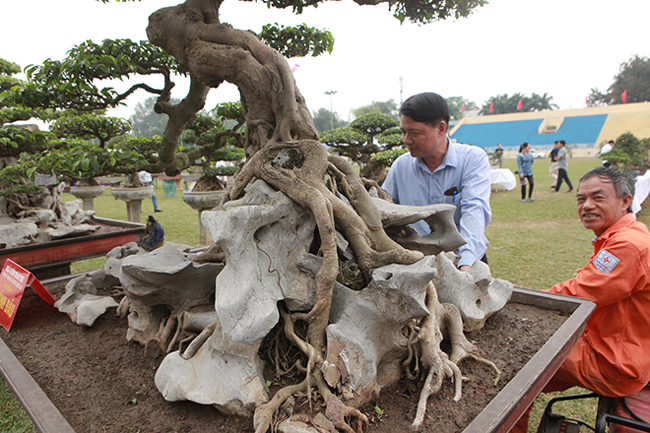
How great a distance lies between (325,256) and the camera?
1.52m

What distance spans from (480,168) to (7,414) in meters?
3.23

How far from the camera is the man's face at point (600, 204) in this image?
1811mm

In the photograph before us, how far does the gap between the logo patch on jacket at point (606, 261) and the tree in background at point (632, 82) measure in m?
42.7

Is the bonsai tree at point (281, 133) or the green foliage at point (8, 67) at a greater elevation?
the green foliage at point (8, 67)

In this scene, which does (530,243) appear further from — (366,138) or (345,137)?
(345,137)

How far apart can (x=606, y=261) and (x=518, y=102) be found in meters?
47.9

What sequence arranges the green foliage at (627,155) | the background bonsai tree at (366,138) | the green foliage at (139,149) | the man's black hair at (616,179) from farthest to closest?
1. the green foliage at (627,155)
2. the background bonsai tree at (366,138)
3. the green foliage at (139,149)
4. the man's black hair at (616,179)

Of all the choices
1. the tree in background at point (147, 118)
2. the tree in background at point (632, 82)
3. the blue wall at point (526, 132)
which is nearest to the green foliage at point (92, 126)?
the blue wall at point (526, 132)

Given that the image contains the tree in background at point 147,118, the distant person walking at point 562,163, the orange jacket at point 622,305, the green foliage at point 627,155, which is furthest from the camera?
the tree in background at point 147,118

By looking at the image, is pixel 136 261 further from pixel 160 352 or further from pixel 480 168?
pixel 480 168

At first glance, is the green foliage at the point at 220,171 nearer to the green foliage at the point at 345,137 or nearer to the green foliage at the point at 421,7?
the green foliage at the point at 345,137

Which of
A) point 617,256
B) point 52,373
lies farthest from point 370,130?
point 52,373

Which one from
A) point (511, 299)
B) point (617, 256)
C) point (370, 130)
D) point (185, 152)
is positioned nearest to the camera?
point (617, 256)

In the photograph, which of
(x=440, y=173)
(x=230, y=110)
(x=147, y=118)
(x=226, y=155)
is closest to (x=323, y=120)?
(x=147, y=118)
